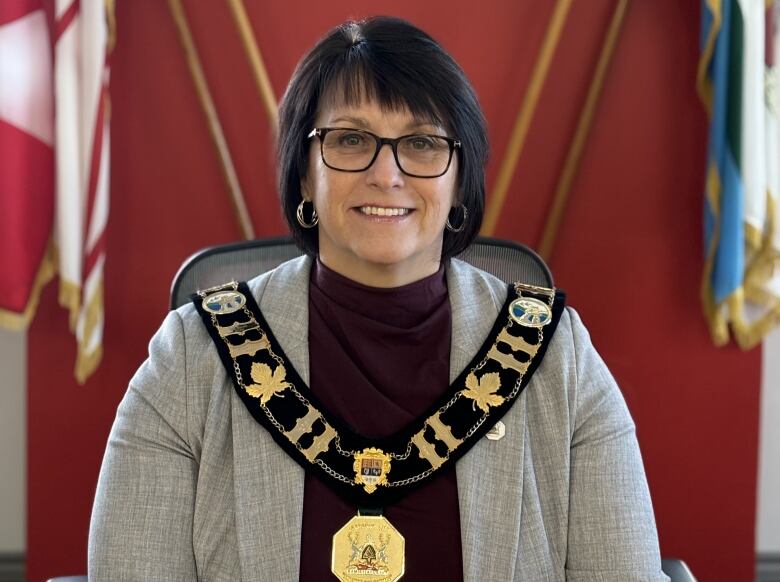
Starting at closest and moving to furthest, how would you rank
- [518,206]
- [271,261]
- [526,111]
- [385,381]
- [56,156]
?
[385,381]
[271,261]
[56,156]
[526,111]
[518,206]

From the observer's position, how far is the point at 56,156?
2295 mm

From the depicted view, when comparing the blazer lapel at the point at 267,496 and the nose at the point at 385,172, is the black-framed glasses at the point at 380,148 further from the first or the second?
the blazer lapel at the point at 267,496

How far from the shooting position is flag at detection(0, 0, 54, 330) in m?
2.27

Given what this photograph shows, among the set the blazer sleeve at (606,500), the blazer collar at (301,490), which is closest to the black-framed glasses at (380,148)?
the blazer collar at (301,490)

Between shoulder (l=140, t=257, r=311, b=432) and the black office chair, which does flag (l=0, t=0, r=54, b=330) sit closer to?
the black office chair

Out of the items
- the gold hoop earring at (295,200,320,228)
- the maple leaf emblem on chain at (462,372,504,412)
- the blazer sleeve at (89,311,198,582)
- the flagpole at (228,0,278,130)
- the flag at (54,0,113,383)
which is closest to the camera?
the blazer sleeve at (89,311,198,582)

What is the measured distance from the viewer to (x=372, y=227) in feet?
4.74

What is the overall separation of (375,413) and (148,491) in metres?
0.32

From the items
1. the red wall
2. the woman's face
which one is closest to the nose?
the woman's face

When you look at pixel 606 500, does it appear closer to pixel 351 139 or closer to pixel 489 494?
pixel 489 494

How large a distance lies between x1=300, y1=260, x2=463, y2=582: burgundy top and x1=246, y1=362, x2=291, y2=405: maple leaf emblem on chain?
46 mm

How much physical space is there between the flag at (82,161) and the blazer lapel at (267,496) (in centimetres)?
97

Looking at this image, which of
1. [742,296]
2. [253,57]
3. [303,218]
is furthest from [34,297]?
[742,296]

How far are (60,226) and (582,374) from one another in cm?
130
